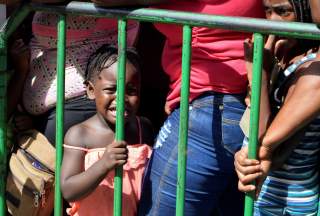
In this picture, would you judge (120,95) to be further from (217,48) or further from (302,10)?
(302,10)

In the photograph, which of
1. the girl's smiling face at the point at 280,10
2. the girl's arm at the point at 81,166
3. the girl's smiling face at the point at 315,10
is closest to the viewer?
the girl's smiling face at the point at 315,10

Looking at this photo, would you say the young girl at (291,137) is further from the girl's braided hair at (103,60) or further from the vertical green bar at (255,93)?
the girl's braided hair at (103,60)

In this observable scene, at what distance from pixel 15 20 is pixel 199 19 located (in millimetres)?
823

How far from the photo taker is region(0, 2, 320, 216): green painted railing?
2303mm

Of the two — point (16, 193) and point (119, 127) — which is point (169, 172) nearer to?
point (119, 127)

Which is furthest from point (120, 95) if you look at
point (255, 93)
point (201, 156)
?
point (255, 93)

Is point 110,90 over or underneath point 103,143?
over

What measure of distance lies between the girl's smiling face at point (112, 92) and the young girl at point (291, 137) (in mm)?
648

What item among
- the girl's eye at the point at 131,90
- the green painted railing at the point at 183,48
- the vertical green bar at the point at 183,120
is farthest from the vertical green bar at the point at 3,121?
the vertical green bar at the point at 183,120

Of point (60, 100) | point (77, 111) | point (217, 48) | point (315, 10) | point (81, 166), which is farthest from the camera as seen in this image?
point (77, 111)

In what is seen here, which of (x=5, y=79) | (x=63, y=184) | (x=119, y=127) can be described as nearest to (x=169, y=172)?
(x=119, y=127)

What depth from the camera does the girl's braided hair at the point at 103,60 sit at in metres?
3.03

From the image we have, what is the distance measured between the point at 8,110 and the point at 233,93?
3.37 feet

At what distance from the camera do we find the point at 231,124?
2.67 m
